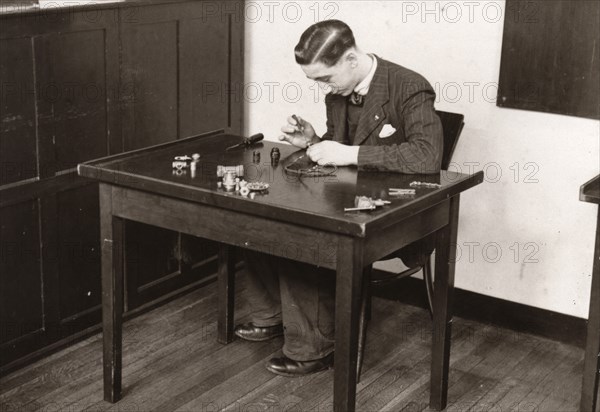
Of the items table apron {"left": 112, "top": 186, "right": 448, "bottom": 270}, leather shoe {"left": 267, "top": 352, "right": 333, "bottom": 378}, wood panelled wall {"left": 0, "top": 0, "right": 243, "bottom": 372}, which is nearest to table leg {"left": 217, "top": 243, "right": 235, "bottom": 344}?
leather shoe {"left": 267, "top": 352, "right": 333, "bottom": 378}

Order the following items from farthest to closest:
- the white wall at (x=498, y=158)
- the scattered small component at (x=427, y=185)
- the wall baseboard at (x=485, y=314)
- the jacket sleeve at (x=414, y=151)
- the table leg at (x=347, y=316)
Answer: the wall baseboard at (x=485, y=314) → the white wall at (x=498, y=158) → the jacket sleeve at (x=414, y=151) → the scattered small component at (x=427, y=185) → the table leg at (x=347, y=316)

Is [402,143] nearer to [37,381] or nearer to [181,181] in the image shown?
[181,181]

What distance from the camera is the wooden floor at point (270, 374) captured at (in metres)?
3.84

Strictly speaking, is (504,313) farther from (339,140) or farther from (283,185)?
(283,185)

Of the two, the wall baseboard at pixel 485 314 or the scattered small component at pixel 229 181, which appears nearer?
the scattered small component at pixel 229 181

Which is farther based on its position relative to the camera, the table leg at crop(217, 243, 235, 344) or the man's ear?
the table leg at crop(217, 243, 235, 344)

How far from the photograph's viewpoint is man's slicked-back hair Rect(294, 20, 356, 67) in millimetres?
3561

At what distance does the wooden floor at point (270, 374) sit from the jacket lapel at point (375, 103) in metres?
1.11

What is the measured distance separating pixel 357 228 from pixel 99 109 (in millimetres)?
1791

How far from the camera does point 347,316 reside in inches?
121

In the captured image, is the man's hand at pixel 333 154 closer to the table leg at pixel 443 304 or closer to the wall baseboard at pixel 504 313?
the table leg at pixel 443 304

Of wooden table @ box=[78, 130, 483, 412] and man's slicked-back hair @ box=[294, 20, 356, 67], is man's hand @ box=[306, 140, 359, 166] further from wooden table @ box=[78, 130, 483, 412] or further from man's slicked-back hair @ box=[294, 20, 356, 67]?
man's slicked-back hair @ box=[294, 20, 356, 67]

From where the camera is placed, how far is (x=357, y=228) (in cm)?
289

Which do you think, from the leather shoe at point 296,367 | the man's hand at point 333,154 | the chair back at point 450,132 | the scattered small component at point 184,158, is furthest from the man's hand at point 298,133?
the leather shoe at point 296,367
